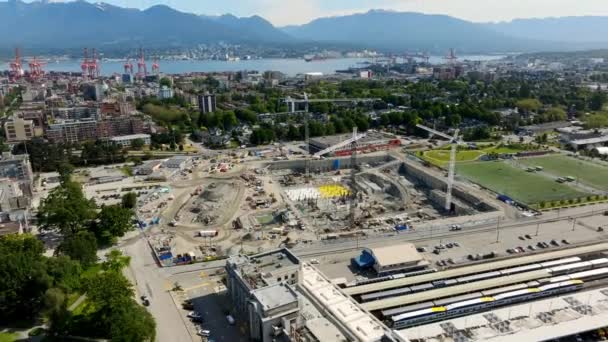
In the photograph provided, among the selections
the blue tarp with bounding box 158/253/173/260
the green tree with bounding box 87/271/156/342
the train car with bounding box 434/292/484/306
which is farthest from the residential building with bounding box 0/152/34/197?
the train car with bounding box 434/292/484/306

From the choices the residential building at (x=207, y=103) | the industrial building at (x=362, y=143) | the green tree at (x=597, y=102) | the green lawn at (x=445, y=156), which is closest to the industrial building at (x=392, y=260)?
the green lawn at (x=445, y=156)

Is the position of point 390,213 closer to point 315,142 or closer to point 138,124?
point 315,142

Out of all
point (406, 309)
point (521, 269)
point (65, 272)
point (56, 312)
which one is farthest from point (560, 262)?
point (65, 272)

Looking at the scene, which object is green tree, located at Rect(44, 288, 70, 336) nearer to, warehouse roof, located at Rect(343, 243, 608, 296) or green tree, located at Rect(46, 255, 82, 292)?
green tree, located at Rect(46, 255, 82, 292)

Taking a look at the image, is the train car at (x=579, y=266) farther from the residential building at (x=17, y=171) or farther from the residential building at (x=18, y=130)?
the residential building at (x=18, y=130)

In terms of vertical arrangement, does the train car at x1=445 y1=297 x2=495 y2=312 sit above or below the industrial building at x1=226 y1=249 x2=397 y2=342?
below

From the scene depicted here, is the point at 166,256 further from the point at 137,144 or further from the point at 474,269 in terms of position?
the point at 137,144

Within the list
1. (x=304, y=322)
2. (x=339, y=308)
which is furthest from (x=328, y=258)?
(x=304, y=322)

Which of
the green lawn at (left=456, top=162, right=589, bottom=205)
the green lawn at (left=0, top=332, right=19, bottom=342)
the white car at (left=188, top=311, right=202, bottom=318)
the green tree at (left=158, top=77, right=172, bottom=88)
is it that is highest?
the green tree at (left=158, top=77, right=172, bottom=88)
